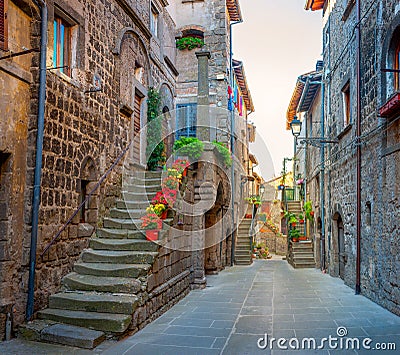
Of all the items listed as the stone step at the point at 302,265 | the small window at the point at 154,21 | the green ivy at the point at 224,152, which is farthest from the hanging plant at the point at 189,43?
the stone step at the point at 302,265

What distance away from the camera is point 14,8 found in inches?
213

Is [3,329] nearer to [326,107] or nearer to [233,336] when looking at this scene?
[233,336]

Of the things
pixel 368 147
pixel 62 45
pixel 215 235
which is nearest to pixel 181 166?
pixel 62 45

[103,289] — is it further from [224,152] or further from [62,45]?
[224,152]

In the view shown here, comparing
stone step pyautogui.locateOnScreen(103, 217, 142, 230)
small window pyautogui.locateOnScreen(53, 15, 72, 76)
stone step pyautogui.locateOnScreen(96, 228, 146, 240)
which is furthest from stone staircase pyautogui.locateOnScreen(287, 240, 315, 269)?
small window pyautogui.locateOnScreen(53, 15, 72, 76)

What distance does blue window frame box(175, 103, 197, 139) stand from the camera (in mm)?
14953

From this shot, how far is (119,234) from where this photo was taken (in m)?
7.33

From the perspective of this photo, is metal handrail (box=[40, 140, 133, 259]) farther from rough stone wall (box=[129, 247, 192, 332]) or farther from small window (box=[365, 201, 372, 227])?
small window (box=[365, 201, 372, 227])

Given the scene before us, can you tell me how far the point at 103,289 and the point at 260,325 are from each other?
7.75 ft

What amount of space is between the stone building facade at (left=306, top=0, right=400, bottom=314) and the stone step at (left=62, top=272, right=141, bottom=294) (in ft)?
13.6

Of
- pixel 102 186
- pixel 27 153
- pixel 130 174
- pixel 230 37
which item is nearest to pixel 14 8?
pixel 27 153

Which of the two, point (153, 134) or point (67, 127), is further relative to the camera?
point (153, 134)

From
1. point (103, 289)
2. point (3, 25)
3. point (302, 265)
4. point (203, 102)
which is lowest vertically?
point (302, 265)

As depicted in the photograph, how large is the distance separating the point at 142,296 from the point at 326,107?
10109 mm
